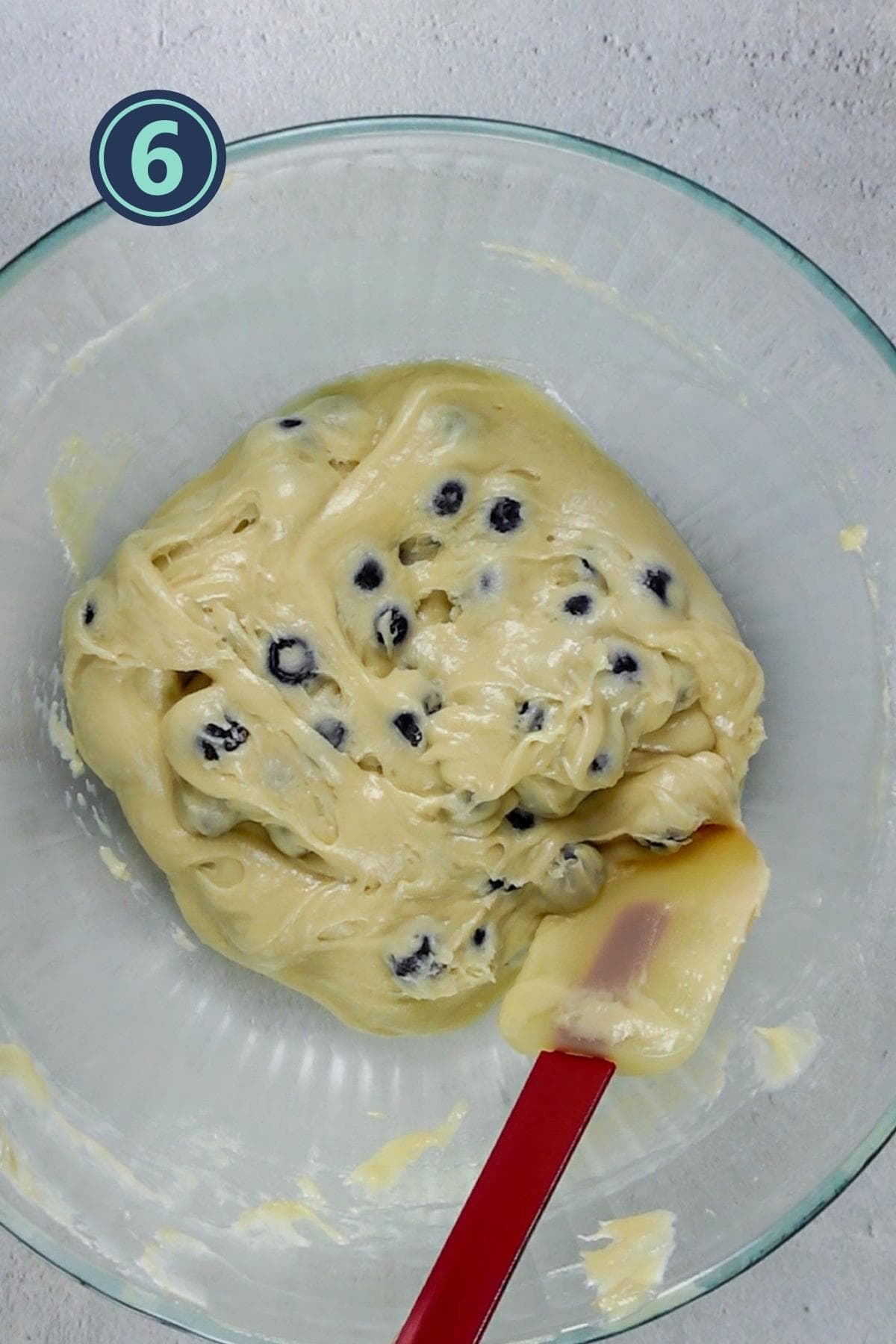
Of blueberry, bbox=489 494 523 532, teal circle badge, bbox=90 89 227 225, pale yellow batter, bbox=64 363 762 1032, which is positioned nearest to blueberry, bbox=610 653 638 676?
pale yellow batter, bbox=64 363 762 1032

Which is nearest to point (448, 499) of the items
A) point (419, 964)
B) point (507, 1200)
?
point (419, 964)

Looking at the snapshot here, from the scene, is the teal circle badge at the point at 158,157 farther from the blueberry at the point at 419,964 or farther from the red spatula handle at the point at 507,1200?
the red spatula handle at the point at 507,1200

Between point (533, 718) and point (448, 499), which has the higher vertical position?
point (448, 499)

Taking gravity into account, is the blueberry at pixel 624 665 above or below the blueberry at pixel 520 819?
above

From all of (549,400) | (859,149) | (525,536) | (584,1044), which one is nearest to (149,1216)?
(584,1044)

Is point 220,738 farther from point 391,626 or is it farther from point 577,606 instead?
point 577,606

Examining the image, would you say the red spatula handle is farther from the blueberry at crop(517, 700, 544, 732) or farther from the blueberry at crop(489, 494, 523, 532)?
the blueberry at crop(489, 494, 523, 532)

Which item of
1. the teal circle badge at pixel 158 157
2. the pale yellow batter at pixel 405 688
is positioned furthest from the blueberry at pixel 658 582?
the teal circle badge at pixel 158 157
